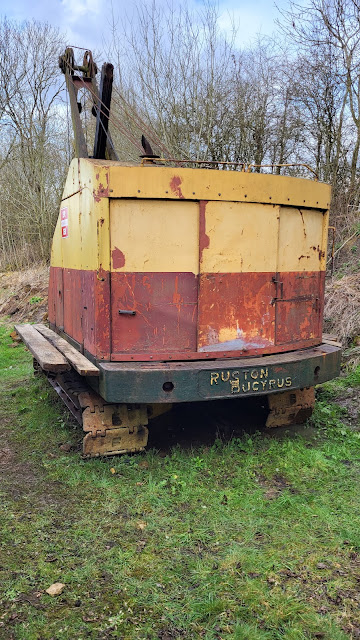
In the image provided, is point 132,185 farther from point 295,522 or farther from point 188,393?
point 295,522

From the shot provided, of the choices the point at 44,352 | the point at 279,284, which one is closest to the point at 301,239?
the point at 279,284

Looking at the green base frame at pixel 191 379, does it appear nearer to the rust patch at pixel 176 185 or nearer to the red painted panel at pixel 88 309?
the red painted panel at pixel 88 309

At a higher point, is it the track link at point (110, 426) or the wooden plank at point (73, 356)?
the wooden plank at point (73, 356)

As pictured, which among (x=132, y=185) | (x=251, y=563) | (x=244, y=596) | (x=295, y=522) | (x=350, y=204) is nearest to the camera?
(x=244, y=596)

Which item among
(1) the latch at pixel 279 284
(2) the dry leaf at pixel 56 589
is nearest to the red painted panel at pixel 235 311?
(1) the latch at pixel 279 284

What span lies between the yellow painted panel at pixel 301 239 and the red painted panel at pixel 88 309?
5.32ft

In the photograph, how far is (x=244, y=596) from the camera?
2553 mm

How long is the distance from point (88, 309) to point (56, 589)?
221 centimetres

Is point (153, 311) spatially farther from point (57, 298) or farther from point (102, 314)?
point (57, 298)

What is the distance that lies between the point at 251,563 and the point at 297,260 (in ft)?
8.54

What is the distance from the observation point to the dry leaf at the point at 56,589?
2589 mm

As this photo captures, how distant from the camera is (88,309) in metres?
4.22

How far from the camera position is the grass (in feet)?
7.93

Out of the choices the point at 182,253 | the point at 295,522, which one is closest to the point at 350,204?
the point at 182,253
